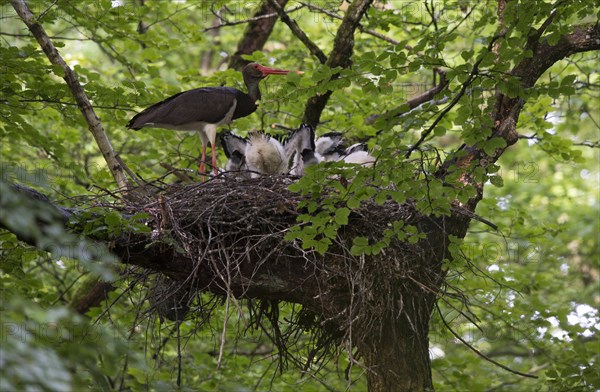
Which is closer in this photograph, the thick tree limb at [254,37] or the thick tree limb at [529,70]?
the thick tree limb at [529,70]

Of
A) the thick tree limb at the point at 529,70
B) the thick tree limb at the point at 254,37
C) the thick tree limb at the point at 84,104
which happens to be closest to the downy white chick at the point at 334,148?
the thick tree limb at the point at 529,70

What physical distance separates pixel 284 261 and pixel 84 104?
7.03 feet

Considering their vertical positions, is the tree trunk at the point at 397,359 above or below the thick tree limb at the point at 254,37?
below

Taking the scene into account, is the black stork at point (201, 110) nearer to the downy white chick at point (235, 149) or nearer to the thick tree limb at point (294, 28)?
the downy white chick at point (235, 149)

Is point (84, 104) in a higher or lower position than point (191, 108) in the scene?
lower

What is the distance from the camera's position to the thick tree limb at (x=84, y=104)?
6.00 metres

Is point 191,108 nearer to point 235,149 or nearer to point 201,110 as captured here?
point 201,110

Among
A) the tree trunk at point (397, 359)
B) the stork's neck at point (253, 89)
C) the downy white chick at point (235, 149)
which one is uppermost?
the stork's neck at point (253, 89)

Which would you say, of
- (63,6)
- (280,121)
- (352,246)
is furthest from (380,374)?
(280,121)

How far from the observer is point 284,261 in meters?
5.15

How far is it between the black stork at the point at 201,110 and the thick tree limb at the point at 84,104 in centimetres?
77

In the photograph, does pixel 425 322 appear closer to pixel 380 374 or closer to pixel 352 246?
pixel 380 374

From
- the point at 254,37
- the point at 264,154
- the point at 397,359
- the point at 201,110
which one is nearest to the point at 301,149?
the point at 264,154

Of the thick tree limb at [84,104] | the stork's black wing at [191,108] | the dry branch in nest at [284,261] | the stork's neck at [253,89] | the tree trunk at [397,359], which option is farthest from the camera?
the stork's neck at [253,89]
